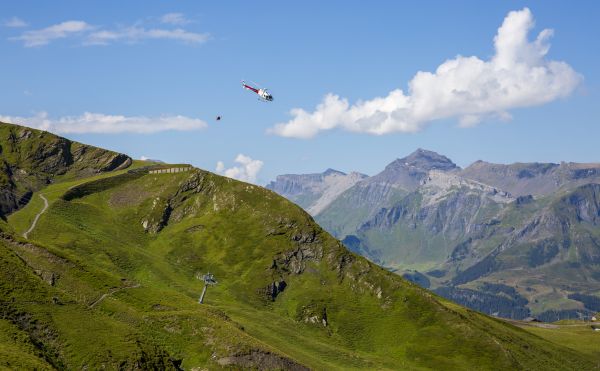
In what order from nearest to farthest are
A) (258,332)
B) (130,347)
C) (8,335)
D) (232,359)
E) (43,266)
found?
(8,335) → (130,347) → (232,359) → (43,266) → (258,332)

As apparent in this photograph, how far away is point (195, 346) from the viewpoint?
13362 cm

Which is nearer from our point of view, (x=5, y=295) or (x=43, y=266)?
(x=5, y=295)

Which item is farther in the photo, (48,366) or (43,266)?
(43,266)

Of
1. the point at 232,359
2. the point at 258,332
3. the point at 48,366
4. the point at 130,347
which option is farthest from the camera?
the point at 258,332

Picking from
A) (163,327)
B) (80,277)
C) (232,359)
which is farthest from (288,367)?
(80,277)

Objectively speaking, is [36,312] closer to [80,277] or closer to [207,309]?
[80,277]

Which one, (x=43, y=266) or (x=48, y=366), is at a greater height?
(x=43, y=266)

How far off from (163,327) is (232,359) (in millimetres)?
17578

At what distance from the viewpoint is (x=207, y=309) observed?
6319 inches

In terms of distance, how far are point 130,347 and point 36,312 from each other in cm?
1753

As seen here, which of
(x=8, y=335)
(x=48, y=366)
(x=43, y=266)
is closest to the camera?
(x=48, y=366)

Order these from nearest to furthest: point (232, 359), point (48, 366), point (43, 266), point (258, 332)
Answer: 1. point (48, 366)
2. point (232, 359)
3. point (43, 266)
4. point (258, 332)

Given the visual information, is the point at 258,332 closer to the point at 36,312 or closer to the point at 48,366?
the point at 36,312

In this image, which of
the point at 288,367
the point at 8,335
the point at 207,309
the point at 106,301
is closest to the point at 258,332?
the point at 207,309
